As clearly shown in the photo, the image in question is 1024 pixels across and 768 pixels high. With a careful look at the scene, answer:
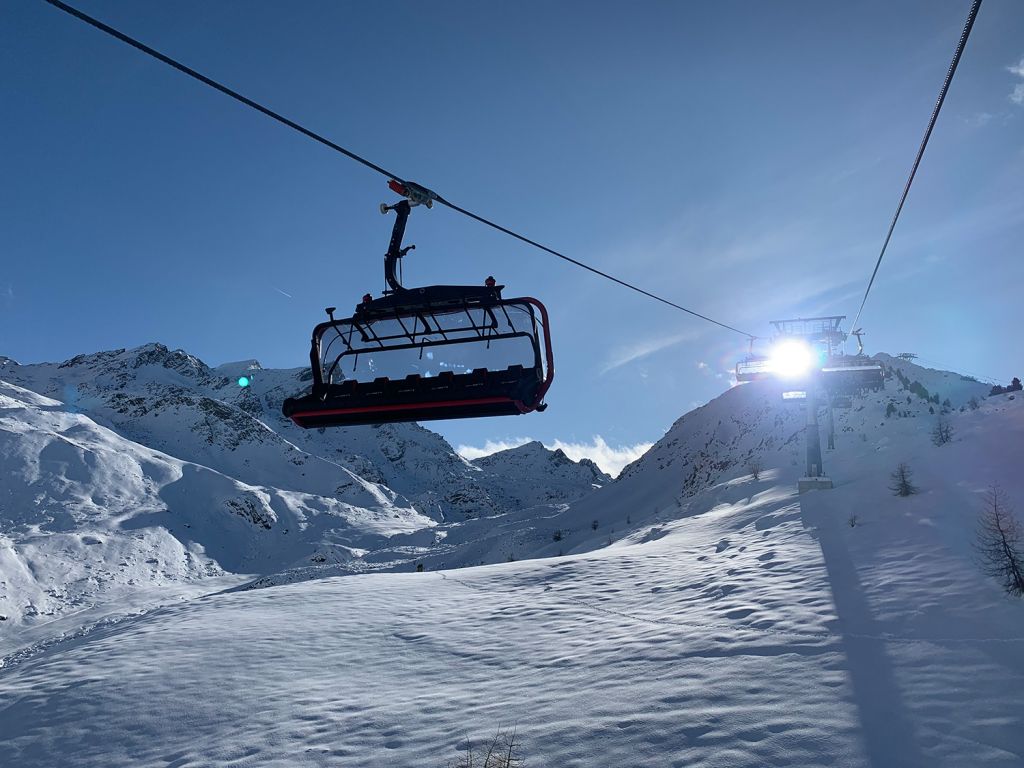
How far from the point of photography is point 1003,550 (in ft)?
26.0

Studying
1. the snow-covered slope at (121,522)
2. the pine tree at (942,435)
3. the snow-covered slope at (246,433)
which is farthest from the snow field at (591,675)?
the snow-covered slope at (246,433)

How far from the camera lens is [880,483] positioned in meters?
14.4

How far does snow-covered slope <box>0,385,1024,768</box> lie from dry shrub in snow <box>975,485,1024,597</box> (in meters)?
0.25

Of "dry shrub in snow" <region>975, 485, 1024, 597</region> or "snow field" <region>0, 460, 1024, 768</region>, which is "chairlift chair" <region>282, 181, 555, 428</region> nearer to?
"snow field" <region>0, 460, 1024, 768</region>

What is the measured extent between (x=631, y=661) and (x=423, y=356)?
5.00 m

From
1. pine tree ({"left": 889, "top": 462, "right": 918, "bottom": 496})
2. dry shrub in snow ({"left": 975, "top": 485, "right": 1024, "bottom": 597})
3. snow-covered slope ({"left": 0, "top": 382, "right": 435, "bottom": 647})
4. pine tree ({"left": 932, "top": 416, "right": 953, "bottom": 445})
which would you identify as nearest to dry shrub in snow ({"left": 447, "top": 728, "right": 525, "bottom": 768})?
dry shrub in snow ({"left": 975, "top": 485, "right": 1024, "bottom": 597})

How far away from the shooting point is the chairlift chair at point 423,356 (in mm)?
7161

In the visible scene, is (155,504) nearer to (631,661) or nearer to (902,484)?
(631,661)

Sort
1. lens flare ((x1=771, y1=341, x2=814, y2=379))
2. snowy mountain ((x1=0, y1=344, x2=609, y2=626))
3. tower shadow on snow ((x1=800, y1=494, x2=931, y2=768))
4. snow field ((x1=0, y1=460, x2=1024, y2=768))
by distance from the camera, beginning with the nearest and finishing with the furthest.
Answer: tower shadow on snow ((x1=800, y1=494, x2=931, y2=768)) → snow field ((x1=0, y1=460, x2=1024, y2=768)) → lens flare ((x1=771, y1=341, x2=814, y2=379)) → snowy mountain ((x1=0, y1=344, x2=609, y2=626))

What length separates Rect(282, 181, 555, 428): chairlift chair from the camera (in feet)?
23.5

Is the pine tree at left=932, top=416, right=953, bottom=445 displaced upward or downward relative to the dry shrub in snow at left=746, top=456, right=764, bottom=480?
upward

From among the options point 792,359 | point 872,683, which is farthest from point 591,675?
point 792,359

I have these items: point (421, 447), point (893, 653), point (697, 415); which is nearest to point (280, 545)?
point (697, 415)

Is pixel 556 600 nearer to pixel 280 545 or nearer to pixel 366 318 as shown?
pixel 366 318
